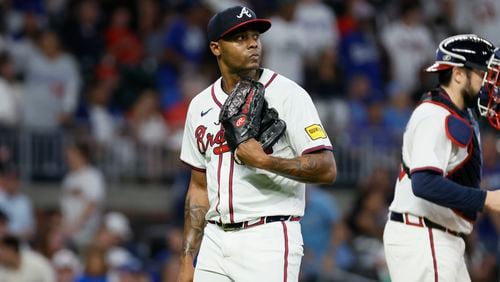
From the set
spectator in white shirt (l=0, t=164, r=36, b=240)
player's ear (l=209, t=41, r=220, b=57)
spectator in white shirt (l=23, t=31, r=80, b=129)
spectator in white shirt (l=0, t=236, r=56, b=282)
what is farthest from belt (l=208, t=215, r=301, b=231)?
spectator in white shirt (l=23, t=31, r=80, b=129)

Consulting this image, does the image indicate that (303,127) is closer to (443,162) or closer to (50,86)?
(443,162)

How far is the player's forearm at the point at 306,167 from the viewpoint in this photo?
6.47m

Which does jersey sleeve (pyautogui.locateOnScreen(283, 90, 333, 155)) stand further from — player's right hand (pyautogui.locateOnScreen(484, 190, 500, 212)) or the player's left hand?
player's right hand (pyautogui.locateOnScreen(484, 190, 500, 212))

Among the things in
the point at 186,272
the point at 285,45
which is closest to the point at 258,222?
the point at 186,272

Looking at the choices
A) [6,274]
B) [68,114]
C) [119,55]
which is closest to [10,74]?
[68,114]

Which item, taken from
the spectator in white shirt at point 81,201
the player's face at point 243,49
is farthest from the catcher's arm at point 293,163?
the spectator in white shirt at point 81,201

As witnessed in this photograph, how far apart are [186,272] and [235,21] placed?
144 centimetres

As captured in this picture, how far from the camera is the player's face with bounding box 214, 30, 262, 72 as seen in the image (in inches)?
269

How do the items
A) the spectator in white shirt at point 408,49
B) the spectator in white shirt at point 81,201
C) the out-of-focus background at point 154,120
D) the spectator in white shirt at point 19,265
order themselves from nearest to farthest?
the spectator in white shirt at point 19,265, the out-of-focus background at point 154,120, the spectator in white shirt at point 81,201, the spectator in white shirt at point 408,49

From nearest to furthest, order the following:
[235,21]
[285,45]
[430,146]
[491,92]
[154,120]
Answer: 1. [235,21]
2. [430,146]
3. [491,92]
4. [154,120]
5. [285,45]

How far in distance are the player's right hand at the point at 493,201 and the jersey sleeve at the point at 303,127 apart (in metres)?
0.96

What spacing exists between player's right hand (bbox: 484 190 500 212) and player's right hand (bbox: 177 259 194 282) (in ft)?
5.53

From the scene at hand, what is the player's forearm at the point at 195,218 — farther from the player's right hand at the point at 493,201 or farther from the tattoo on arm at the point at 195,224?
the player's right hand at the point at 493,201

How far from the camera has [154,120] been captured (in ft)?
49.3
